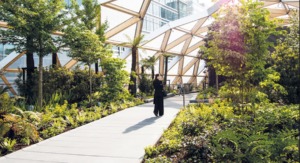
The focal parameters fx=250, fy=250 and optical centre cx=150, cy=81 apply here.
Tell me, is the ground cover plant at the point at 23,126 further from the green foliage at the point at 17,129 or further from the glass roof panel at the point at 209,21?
the glass roof panel at the point at 209,21

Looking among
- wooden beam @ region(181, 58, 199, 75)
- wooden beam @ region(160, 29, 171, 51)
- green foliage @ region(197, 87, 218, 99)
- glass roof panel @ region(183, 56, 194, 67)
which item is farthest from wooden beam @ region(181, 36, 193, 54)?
green foliage @ region(197, 87, 218, 99)

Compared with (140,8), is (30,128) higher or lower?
lower

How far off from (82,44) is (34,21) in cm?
230

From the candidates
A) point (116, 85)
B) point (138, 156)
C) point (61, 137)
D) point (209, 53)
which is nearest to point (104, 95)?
point (116, 85)

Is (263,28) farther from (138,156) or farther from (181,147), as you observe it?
(138,156)

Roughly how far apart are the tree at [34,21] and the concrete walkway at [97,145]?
3517 mm

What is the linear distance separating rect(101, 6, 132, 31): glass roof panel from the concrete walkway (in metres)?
11.1

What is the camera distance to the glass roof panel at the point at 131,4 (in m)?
17.4

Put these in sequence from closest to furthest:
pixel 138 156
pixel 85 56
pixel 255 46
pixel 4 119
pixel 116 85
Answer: pixel 138 156 → pixel 4 119 → pixel 255 46 → pixel 85 56 → pixel 116 85

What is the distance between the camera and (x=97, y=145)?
5.78m

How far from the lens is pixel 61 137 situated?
6.57m

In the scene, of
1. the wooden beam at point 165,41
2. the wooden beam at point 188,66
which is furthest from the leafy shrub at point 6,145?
the wooden beam at point 188,66

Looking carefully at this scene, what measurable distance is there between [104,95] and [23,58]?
6545mm

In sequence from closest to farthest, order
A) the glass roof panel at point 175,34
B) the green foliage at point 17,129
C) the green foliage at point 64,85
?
the green foliage at point 17,129
the green foliage at point 64,85
the glass roof panel at point 175,34
